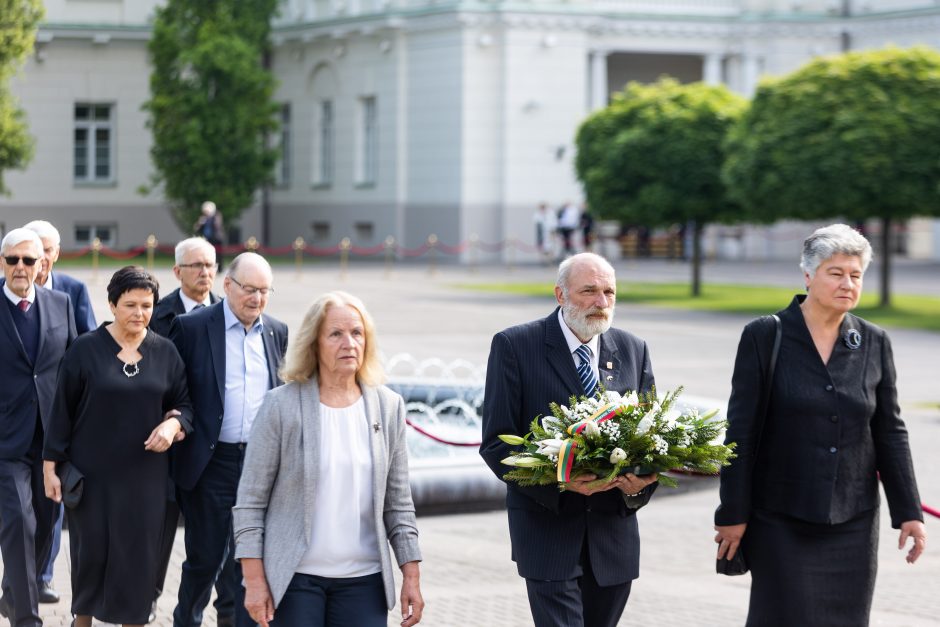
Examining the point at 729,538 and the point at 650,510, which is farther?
the point at 650,510

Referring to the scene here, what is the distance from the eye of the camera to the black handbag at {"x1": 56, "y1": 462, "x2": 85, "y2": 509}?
735 cm

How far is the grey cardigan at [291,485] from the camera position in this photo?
5.80 metres

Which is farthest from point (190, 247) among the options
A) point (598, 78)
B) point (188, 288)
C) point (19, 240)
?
point (598, 78)

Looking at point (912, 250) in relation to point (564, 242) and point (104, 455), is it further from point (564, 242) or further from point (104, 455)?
point (104, 455)

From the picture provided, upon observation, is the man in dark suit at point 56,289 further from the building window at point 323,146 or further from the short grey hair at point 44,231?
the building window at point 323,146

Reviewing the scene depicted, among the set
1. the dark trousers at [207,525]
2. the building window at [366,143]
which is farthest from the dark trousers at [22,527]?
the building window at [366,143]

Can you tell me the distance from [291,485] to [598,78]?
1603 inches

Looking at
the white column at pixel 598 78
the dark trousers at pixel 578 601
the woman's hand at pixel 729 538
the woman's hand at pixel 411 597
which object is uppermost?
the white column at pixel 598 78

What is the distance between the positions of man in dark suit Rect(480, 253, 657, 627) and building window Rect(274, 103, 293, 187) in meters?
43.9

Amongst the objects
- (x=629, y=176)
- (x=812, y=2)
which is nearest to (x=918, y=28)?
(x=812, y=2)

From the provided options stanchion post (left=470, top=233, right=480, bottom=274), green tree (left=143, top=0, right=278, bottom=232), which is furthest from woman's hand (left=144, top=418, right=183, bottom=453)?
green tree (left=143, top=0, right=278, bottom=232)

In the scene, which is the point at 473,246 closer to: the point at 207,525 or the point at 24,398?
the point at 24,398

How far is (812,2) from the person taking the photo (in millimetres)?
47875

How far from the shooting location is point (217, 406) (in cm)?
789
